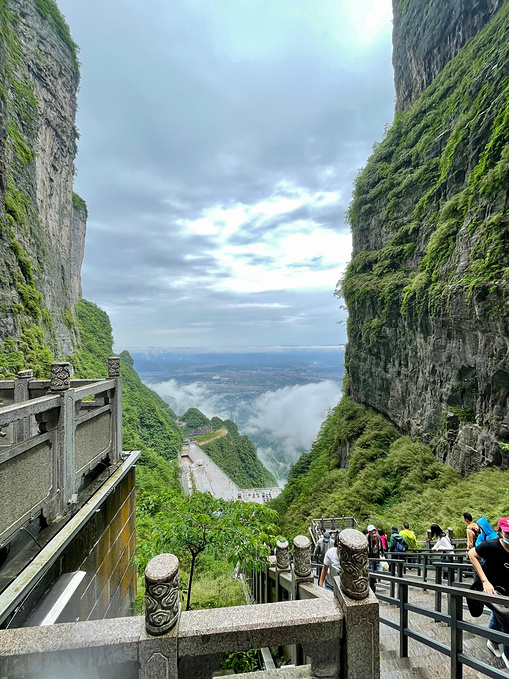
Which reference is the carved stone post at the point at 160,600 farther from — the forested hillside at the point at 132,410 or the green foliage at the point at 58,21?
the green foliage at the point at 58,21

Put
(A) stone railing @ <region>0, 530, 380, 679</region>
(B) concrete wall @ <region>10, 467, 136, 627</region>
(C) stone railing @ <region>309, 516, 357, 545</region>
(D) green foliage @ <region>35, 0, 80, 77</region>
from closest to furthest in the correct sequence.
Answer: (A) stone railing @ <region>0, 530, 380, 679</region>, (B) concrete wall @ <region>10, 467, 136, 627</region>, (C) stone railing @ <region>309, 516, 357, 545</region>, (D) green foliage @ <region>35, 0, 80, 77</region>

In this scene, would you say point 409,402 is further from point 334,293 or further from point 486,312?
point 334,293

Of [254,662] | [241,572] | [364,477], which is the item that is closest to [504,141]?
[364,477]

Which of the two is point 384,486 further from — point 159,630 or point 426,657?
point 159,630

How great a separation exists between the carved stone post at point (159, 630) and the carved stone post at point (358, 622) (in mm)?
1140

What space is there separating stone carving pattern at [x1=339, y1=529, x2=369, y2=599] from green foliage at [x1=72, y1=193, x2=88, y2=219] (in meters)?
51.6

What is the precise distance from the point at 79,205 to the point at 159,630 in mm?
53111

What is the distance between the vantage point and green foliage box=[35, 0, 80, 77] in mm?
25933

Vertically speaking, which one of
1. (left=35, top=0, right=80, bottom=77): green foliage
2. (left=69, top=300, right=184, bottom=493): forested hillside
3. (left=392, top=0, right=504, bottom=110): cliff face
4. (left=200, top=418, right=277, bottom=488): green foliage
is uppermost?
(left=35, top=0, right=80, bottom=77): green foliage

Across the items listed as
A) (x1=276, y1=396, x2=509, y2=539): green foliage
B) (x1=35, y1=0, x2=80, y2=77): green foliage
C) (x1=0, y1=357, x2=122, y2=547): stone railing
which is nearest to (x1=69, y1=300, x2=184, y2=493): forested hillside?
(x1=276, y1=396, x2=509, y2=539): green foliage

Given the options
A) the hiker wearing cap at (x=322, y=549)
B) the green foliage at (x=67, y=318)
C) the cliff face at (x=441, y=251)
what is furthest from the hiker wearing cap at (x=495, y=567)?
the green foliage at (x=67, y=318)

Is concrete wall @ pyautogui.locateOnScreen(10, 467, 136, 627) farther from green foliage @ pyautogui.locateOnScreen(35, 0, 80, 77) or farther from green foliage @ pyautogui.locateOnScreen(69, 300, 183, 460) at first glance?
green foliage @ pyautogui.locateOnScreen(35, 0, 80, 77)

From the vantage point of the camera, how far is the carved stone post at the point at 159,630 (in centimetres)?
177

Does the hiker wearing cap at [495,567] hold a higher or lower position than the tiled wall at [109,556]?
higher
